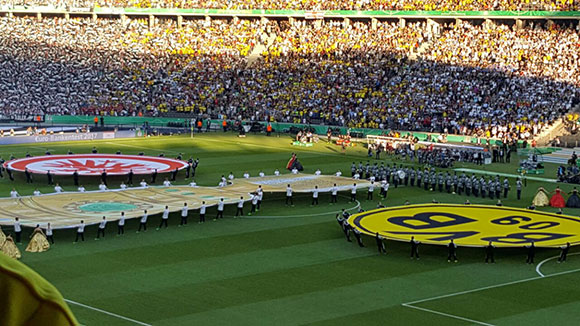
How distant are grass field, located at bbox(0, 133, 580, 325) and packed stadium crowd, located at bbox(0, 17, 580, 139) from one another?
35645 mm

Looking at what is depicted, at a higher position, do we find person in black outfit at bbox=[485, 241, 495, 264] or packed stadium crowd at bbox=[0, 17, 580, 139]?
packed stadium crowd at bbox=[0, 17, 580, 139]

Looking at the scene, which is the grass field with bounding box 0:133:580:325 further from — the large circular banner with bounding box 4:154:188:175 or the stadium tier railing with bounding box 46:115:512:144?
the stadium tier railing with bounding box 46:115:512:144

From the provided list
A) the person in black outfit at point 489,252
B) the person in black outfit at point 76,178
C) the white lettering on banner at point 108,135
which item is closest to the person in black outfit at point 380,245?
the person in black outfit at point 489,252

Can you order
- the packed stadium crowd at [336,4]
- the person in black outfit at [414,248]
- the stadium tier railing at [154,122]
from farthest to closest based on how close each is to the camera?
the packed stadium crowd at [336,4] → the stadium tier railing at [154,122] → the person in black outfit at [414,248]

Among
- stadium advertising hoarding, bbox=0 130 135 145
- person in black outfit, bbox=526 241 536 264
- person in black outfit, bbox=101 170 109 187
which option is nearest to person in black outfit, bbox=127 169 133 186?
person in black outfit, bbox=101 170 109 187

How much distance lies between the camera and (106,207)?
3878cm

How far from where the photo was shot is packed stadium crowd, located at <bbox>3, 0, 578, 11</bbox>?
3211 inches

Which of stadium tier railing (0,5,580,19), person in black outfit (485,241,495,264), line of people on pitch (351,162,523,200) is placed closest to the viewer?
person in black outfit (485,241,495,264)

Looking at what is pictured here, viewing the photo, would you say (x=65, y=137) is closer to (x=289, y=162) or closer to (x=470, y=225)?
(x=289, y=162)

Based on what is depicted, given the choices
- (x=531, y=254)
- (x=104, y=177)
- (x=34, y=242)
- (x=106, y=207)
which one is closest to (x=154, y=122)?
(x=104, y=177)

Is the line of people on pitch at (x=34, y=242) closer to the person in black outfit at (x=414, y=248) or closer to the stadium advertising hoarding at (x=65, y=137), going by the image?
the person in black outfit at (x=414, y=248)

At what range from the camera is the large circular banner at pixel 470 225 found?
1299 inches

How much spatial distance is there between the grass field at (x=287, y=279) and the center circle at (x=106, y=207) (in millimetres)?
1402

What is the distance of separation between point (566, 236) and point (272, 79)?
54.7 m
